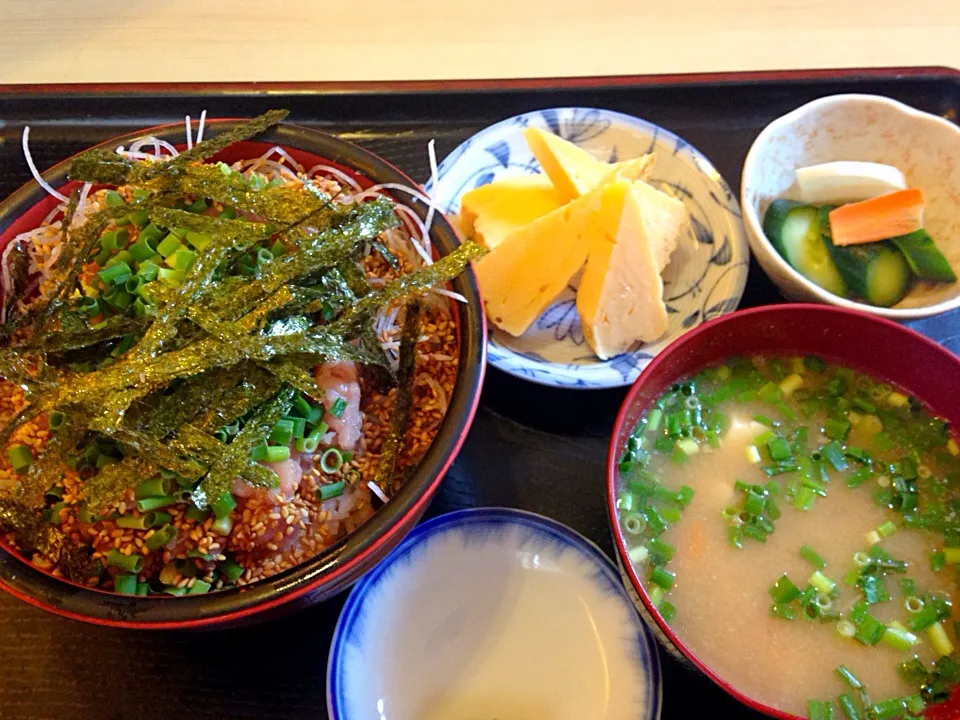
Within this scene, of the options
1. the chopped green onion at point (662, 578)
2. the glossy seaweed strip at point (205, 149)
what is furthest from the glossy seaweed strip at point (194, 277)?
the chopped green onion at point (662, 578)

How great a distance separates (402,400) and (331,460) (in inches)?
7.1

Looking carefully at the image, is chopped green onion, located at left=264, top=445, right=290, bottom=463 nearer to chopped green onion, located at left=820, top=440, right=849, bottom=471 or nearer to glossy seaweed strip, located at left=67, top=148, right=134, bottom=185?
glossy seaweed strip, located at left=67, top=148, right=134, bottom=185

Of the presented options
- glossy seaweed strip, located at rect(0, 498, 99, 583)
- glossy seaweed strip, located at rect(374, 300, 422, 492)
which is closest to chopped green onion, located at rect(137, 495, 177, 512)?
glossy seaweed strip, located at rect(0, 498, 99, 583)

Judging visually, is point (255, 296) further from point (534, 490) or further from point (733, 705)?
point (733, 705)

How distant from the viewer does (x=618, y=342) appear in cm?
167

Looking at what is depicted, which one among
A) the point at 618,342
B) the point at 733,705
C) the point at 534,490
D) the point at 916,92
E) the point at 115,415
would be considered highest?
the point at 916,92

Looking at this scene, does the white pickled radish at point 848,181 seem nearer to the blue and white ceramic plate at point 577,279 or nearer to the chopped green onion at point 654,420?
the blue and white ceramic plate at point 577,279

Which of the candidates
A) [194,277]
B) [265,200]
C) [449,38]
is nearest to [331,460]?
[194,277]

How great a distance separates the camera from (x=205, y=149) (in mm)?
1426

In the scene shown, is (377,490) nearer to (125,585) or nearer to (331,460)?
(331,460)

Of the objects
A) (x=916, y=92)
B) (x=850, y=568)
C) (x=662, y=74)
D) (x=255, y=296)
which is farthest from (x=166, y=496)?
(x=916, y=92)

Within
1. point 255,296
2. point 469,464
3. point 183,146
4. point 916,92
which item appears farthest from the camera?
point 916,92

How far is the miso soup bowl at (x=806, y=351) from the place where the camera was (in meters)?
1.36

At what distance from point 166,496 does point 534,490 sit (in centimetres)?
77
